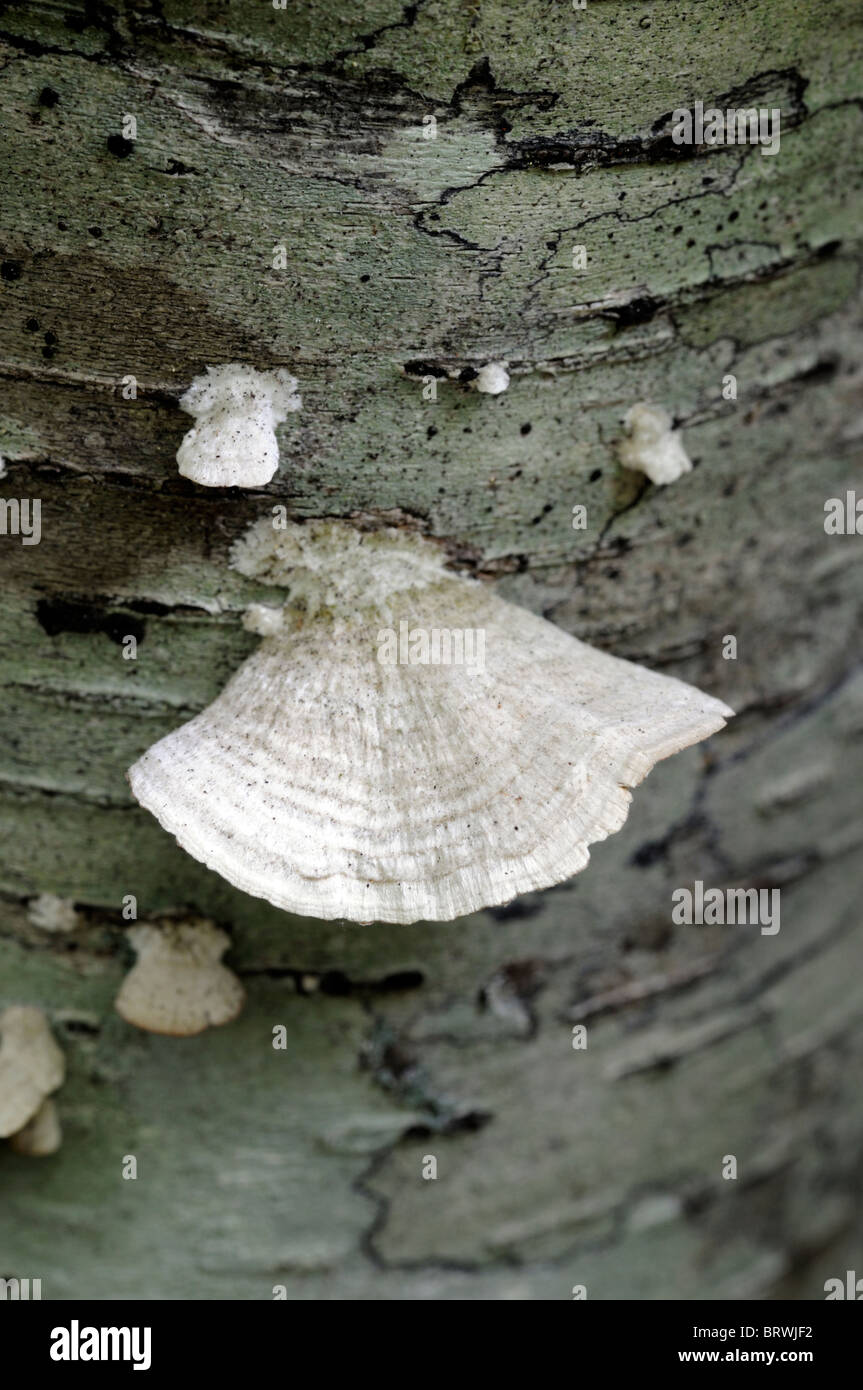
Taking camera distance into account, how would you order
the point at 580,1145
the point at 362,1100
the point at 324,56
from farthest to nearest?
1. the point at 580,1145
2. the point at 362,1100
3. the point at 324,56

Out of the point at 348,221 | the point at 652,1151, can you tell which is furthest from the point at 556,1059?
the point at 348,221

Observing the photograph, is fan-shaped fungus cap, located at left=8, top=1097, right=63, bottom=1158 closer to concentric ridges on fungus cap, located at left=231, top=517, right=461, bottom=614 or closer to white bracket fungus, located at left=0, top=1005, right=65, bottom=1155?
white bracket fungus, located at left=0, top=1005, right=65, bottom=1155

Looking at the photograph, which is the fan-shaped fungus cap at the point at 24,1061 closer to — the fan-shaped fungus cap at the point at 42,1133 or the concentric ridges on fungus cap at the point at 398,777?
the fan-shaped fungus cap at the point at 42,1133

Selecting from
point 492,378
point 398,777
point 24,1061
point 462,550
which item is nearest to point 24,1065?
point 24,1061

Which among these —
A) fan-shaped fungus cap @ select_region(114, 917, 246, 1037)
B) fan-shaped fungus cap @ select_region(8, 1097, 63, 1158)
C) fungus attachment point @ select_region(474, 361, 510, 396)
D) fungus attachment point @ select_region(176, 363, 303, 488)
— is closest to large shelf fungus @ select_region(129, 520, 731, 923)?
fungus attachment point @ select_region(176, 363, 303, 488)

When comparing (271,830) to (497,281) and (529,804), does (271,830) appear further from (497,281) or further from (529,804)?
(497,281)

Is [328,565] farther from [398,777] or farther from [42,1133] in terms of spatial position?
[42,1133]
